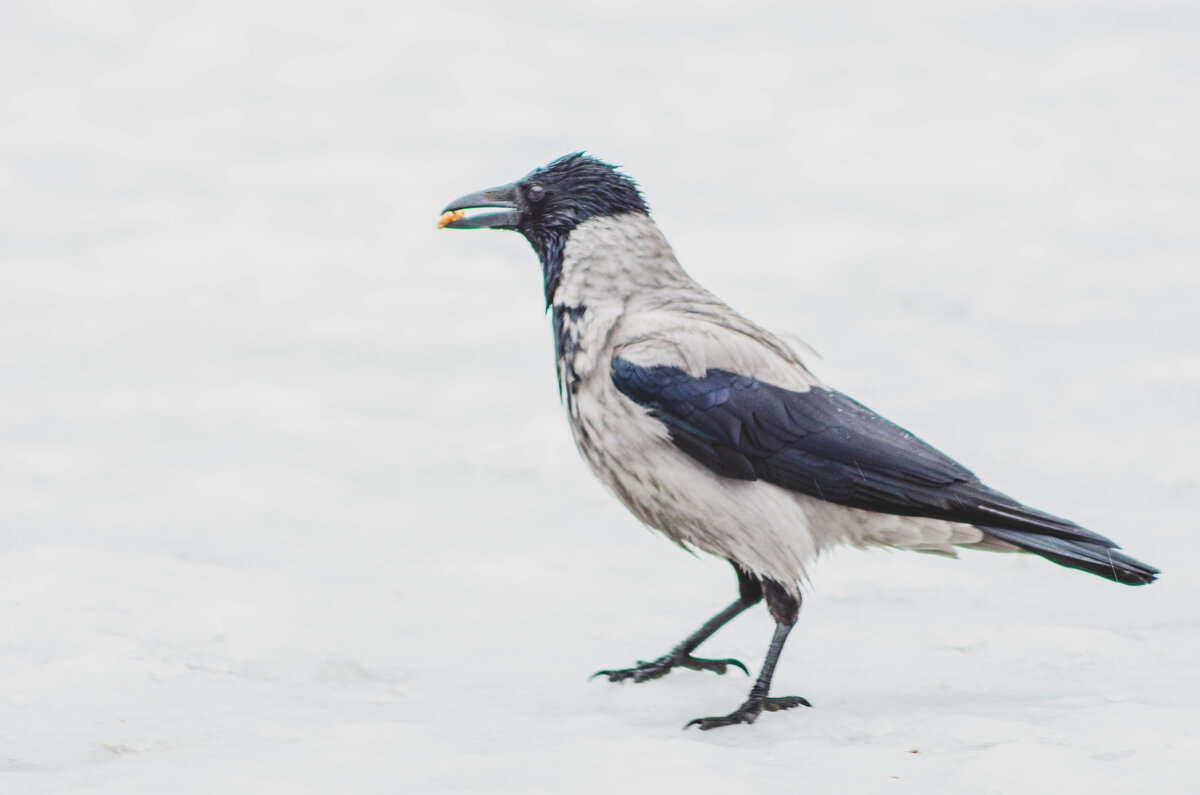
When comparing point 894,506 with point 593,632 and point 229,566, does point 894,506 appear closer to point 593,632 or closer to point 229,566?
point 593,632

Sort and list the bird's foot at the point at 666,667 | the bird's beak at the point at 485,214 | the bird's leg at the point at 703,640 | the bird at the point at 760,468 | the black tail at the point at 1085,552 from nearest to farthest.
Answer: the black tail at the point at 1085,552
the bird at the point at 760,468
the bird's foot at the point at 666,667
the bird's leg at the point at 703,640
the bird's beak at the point at 485,214

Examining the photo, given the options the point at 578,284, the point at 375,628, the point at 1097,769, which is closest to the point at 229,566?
the point at 375,628

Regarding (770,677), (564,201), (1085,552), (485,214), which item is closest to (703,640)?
(770,677)

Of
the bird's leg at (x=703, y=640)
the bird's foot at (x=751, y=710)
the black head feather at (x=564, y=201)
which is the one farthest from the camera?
the black head feather at (x=564, y=201)

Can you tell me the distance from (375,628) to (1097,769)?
2619mm

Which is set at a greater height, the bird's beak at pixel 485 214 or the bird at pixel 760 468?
the bird's beak at pixel 485 214

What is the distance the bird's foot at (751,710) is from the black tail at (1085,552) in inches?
32.7

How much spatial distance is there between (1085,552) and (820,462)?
842mm

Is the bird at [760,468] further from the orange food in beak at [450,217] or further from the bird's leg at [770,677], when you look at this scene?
the orange food in beak at [450,217]

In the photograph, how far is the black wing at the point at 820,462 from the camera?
4258 mm

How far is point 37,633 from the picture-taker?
14.3 ft

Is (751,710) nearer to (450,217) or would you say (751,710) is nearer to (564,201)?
(564,201)

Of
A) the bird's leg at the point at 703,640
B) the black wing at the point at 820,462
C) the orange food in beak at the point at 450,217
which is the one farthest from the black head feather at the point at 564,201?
the bird's leg at the point at 703,640

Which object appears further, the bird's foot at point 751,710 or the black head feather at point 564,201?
the black head feather at point 564,201
